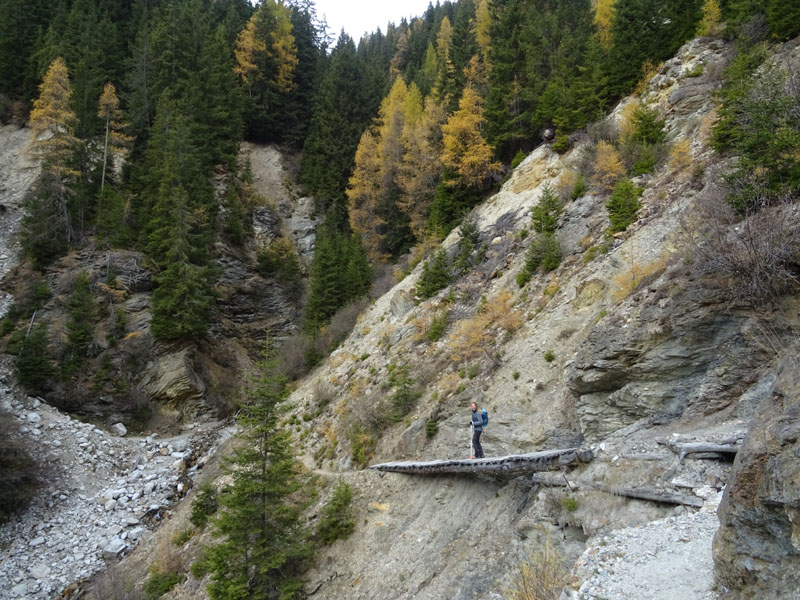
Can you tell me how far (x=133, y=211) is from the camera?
111 ft

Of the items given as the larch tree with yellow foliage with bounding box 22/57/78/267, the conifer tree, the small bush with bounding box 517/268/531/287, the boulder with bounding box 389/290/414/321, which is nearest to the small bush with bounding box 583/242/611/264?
the small bush with bounding box 517/268/531/287

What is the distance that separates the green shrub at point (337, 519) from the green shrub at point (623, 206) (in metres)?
11.9

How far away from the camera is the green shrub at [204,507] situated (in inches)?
691

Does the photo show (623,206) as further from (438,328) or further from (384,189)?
(384,189)

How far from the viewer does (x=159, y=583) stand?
50.3ft

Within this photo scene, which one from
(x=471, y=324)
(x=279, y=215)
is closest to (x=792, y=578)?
(x=471, y=324)

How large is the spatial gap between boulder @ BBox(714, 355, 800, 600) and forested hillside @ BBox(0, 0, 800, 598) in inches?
100.0

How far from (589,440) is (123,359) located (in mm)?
27218

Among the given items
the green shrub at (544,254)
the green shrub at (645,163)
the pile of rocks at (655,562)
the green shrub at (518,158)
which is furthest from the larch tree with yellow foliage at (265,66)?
the pile of rocks at (655,562)

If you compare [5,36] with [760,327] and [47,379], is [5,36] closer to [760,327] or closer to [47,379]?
[47,379]

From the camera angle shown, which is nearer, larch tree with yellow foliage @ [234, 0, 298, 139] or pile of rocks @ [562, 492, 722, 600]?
pile of rocks @ [562, 492, 722, 600]

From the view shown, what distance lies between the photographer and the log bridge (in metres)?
8.97

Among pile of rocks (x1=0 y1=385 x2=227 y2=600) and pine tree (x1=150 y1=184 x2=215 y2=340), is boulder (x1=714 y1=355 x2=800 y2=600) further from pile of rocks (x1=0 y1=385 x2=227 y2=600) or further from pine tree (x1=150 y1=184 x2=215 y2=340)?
pine tree (x1=150 y1=184 x2=215 y2=340)

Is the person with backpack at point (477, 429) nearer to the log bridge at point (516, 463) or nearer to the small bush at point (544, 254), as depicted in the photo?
the log bridge at point (516, 463)
